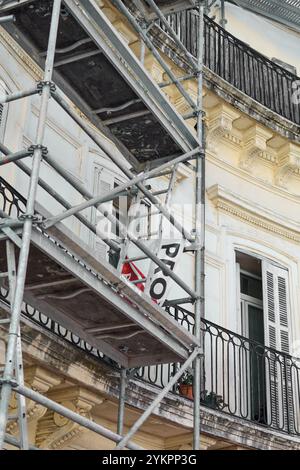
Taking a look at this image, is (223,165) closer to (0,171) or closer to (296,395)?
(296,395)

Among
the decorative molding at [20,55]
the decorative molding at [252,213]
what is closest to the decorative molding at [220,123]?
the decorative molding at [252,213]

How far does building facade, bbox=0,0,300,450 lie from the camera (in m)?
8.64

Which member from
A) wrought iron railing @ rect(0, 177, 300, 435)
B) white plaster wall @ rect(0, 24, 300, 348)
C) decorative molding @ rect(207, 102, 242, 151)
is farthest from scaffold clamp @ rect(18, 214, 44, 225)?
decorative molding @ rect(207, 102, 242, 151)

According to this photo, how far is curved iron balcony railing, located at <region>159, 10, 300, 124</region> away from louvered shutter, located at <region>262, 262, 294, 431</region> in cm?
253

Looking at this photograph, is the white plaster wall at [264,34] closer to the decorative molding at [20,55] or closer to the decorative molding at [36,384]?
the decorative molding at [20,55]

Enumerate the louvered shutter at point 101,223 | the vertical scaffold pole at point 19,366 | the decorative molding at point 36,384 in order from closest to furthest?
the vertical scaffold pole at point 19,366 < the decorative molding at point 36,384 < the louvered shutter at point 101,223

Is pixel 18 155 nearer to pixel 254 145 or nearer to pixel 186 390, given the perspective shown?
pixel 186 390

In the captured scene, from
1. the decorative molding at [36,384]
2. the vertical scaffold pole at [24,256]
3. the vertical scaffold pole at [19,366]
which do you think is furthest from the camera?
the decorative molding at [36,384]

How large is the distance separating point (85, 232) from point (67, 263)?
3.53 m

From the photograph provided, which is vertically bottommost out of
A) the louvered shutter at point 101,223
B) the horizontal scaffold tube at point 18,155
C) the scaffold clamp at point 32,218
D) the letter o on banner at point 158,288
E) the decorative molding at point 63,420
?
the decorative molding at point 63,420

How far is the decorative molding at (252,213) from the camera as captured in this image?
12109 mm

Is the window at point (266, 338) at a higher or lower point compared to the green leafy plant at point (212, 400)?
higher

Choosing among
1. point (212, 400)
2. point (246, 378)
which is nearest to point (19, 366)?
point (212, 400)

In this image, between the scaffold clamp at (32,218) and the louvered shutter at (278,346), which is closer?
the scaffold clamp at (32,218)
